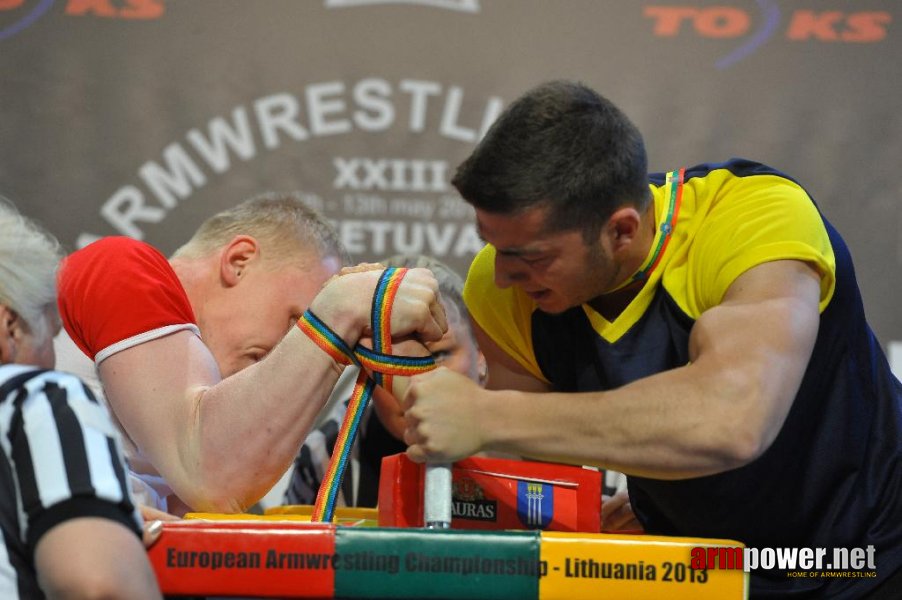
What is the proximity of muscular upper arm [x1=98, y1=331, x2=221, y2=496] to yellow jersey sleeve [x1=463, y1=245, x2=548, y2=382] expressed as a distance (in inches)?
15.8

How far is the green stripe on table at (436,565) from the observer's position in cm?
96

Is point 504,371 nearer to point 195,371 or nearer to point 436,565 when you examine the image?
point 195,371

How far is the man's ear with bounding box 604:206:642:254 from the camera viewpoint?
4.33 feet

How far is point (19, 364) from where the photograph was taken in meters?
0.97

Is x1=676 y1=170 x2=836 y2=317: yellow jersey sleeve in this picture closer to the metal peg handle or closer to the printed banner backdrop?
the metal peg handle

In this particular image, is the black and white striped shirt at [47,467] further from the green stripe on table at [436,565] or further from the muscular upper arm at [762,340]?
the muscular upper arm at [762,340]

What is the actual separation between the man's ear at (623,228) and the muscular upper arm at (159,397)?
58cm

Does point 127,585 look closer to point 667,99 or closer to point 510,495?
point 510,495

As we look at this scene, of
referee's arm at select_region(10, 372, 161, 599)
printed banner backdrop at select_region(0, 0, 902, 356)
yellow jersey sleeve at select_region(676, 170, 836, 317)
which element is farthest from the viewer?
printed banner backdrop at select_region(0, 0, 902, 356)

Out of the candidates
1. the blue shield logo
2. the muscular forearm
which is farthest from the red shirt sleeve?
the blue shield logo

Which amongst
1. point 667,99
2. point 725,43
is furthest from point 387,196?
point 725,43

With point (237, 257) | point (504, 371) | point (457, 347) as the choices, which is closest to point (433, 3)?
point (457, 347)

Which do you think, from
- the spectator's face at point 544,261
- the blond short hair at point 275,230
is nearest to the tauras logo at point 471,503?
the spectator's face at point 544,261

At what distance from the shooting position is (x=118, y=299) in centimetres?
146
